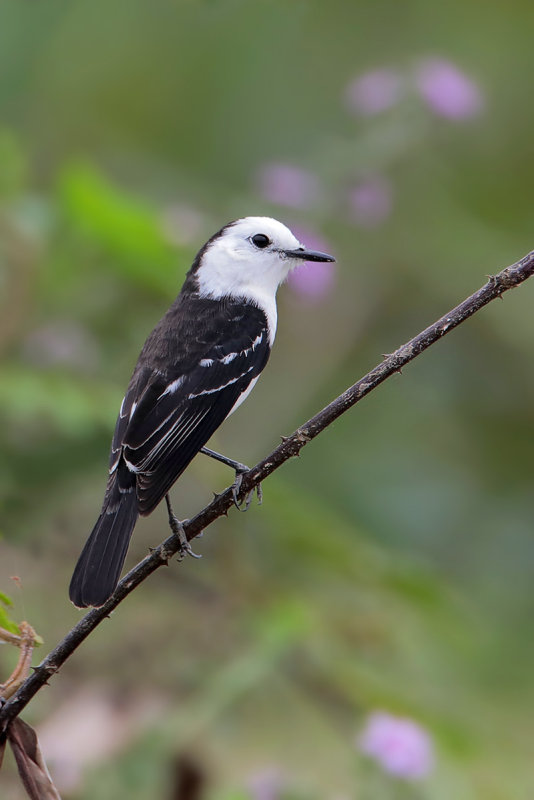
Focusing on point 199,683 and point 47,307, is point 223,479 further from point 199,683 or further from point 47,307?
point 47,307

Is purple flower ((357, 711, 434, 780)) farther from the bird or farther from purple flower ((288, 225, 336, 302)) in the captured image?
purple flower ((288, 225, 336, 302))

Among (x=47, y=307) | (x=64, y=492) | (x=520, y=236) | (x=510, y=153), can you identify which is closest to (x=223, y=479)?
(x=64, y=492)

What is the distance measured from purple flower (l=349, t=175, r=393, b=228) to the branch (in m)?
2.88

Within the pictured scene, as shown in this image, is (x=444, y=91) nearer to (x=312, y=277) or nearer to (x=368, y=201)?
(x=368, y=201)

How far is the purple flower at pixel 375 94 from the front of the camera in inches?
178

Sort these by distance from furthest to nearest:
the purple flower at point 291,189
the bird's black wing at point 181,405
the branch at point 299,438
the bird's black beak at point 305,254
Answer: the purple flower at point 291,189, the bird's black beak at point 305,254, the bird's black wing at point 181,405, the branch at point 299,438

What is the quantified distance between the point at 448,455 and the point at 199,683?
2756 millimetres

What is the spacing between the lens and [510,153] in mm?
6750

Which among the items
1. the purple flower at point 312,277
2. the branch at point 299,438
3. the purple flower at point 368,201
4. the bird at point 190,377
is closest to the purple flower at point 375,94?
the purple flower at point 368,201

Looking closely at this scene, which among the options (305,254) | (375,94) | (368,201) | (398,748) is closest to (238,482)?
(398,748)

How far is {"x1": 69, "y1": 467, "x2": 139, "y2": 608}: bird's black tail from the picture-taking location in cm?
197

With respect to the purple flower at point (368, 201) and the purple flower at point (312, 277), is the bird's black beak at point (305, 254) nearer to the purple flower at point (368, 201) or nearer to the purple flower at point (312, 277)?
the purple flower at point (312, 277)

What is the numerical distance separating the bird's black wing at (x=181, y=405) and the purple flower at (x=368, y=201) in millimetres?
1695

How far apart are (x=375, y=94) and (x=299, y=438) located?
3.07 metres
